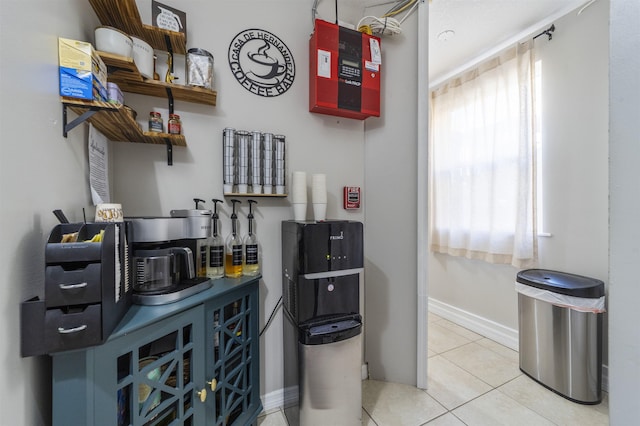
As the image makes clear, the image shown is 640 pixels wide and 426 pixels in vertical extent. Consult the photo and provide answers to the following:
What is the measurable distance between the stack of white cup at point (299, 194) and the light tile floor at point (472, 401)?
1.22 meters

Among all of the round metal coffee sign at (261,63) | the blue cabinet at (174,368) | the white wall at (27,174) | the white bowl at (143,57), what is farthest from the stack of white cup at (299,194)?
the white wall at (27,174)

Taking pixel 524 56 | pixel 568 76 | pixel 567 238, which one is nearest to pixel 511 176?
pixel 567 238

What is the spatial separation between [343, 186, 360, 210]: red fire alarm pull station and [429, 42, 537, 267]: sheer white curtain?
1420 millimetres

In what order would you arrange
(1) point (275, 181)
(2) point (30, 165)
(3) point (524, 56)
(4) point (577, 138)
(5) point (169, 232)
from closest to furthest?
(2) point (30, 165) → (5) point (169, 232) → (1) point (275, 181) → (4) point (577, 138) → (3) point (524, 56)

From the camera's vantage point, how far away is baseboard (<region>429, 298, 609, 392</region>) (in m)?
2.24

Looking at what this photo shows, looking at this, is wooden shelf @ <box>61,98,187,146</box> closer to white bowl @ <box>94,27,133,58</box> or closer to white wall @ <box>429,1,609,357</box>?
white bowl @ <box>94,27,133,58</box>

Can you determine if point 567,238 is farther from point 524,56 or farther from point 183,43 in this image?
point 183,43

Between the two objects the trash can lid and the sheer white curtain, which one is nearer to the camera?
the trash can lid

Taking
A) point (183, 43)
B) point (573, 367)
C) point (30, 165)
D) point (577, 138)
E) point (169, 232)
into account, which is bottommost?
point (573, 367)

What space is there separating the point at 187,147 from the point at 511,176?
8.34 feet

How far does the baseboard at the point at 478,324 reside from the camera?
2.24m

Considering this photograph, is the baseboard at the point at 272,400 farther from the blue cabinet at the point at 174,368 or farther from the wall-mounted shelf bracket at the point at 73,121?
the wall-mounted shelf bracket at the point at 73,121

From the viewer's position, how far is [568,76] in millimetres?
1890

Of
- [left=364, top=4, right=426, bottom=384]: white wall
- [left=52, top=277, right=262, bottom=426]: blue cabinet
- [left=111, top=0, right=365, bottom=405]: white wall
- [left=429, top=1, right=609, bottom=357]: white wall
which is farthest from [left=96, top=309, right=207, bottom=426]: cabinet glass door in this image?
[left=429, top=1, right=609, bottom=357]: white wall
